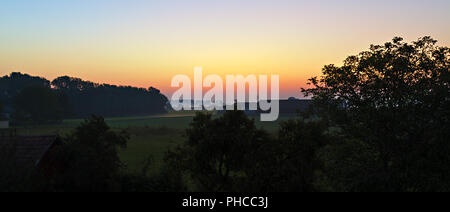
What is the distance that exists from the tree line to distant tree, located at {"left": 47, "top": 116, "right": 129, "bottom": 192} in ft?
335

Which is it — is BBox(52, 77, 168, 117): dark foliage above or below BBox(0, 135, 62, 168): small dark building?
above

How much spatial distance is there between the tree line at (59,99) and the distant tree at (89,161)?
102 meters

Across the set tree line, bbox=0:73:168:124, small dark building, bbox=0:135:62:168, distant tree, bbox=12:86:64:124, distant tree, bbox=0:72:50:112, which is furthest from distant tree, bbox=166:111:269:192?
distant tree, bbox=0:72:50:112

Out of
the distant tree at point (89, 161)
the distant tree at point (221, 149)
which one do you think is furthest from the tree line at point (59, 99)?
the distant tree at point (221, 149)

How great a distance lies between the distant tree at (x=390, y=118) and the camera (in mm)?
17516

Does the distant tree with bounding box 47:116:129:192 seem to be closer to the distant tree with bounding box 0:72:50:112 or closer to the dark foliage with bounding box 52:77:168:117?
the distant tree with bounding box 0:72:50:112

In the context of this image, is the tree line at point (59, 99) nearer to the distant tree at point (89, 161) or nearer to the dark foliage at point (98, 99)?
the dark foliage at point (98, 99)

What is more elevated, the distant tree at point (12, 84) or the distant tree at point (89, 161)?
the distant tree at point (12, 84)

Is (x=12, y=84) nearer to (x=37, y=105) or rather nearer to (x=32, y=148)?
(x=37, y=105)

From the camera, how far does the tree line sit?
395 feet

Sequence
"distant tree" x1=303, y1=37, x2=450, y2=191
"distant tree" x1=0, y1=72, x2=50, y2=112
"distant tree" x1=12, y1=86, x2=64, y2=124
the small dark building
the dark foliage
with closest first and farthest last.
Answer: "distant tree" x1=303, y1=37, x2=450, y2=191 → the small dark building → "distant tree" x1=12, y1=86, x2=64, y2=124 → "distant tree" x1=0, y1=72, x2=50, y2=112 → the dark foliage

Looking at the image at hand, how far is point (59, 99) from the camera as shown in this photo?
132 meters
